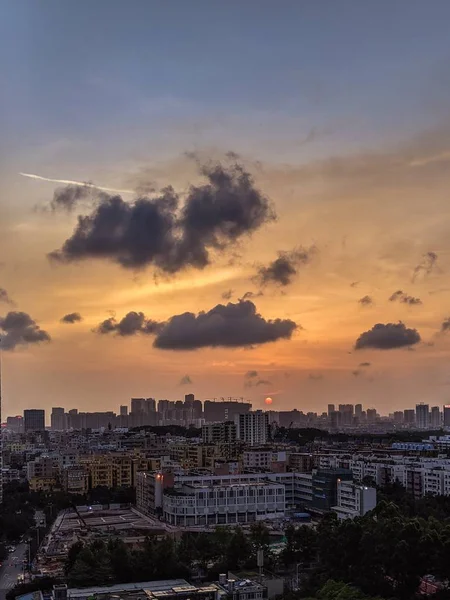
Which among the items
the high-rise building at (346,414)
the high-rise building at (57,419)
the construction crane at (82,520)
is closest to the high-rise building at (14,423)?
the high-rise building at (57,419)

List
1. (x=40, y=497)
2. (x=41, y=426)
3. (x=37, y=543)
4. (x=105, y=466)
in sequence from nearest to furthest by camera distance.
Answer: (x=37, y=543)
(x=40, y=497)
(x=105, y=466)
(x=41, y=426)

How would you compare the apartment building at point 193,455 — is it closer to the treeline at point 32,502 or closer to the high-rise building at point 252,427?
the treeline at point 32,502

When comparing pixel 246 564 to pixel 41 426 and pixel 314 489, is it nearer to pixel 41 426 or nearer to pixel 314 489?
pixel 314 489

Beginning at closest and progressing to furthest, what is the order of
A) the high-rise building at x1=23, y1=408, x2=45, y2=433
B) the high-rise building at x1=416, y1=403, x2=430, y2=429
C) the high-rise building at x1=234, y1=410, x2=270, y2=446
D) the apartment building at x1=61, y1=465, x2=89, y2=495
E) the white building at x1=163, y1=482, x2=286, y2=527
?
the white building at x1=163, y1=482, x2=286, y2=527, the apartment building at x1=61, y1=465, x2=89, y2=495, the high-rise building at x1=234, y1=410, x2=270, y2=446, the high-rise building at x1=23, y1=408, x2=45, y2=433, the high-rise building at x1=416, y1=403, x2=430, y2=429

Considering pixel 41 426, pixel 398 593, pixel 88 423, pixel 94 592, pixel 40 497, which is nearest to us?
pixel 398 593

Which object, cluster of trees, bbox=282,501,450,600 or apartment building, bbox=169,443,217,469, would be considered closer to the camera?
cluster of trees, bbox=282,501,450,600

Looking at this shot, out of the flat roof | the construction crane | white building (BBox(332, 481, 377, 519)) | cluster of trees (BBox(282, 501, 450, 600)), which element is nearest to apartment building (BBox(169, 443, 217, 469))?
the construction crane

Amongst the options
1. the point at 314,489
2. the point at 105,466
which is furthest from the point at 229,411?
the point at 314,489

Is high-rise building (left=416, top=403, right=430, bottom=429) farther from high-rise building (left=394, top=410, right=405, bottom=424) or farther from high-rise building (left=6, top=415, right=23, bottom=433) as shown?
high-rise building (left=6, top=415, right=23, bottom=433)
